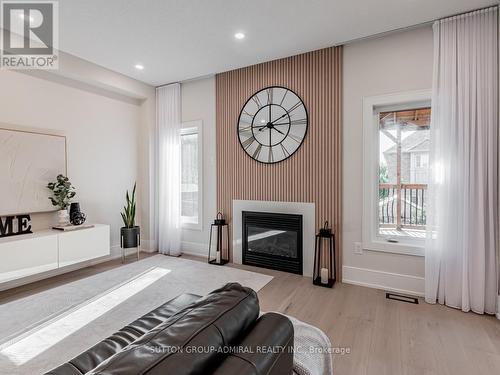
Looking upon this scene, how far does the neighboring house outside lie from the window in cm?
272

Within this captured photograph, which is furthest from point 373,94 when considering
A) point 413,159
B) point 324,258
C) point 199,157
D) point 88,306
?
point 88,306

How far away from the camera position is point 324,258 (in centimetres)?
328

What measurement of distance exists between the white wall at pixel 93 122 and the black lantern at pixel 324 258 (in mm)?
2952

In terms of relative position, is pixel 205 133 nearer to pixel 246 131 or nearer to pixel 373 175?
pixel 246 131

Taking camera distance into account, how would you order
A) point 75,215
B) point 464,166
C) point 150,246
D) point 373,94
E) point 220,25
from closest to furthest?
point 464,166 < point 220,25 < point 373,94 < point 75,215 < point 150,246

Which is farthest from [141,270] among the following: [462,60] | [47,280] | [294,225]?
[462,60]

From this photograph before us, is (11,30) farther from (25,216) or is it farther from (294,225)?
(294,225)

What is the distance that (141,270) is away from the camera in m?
3.60

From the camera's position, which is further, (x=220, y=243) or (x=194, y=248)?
(x=194, y=248)

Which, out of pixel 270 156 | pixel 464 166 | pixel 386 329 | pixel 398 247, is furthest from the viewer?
pixel 270 156

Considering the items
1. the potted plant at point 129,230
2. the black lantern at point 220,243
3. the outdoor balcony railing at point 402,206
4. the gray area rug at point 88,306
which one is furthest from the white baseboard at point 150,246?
the outdoor balcony railing at point 402,206

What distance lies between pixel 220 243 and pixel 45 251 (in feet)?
6.86

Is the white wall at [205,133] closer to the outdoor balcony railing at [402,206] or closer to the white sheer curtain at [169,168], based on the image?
the white sheer curtain at [169,168]

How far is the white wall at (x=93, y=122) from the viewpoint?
3197 mm
